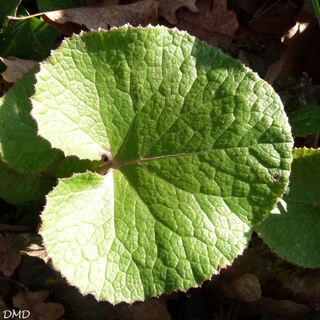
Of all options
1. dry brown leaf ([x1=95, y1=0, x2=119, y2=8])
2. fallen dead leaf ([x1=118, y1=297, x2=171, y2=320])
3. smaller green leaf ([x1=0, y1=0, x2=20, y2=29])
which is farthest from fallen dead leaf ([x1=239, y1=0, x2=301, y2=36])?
fallen dead leaf ([x1=118, y1=297, x2=171, y2=320])

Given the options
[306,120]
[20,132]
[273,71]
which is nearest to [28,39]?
[20,132]

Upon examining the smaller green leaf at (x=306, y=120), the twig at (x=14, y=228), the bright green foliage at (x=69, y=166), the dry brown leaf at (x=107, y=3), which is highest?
the dry brown leaf at (x=107, y=3)

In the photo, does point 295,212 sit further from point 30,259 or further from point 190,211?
point 30,259

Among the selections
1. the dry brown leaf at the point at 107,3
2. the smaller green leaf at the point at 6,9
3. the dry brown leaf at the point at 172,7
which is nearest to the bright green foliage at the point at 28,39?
the smaller green leaf at the point at 6,9

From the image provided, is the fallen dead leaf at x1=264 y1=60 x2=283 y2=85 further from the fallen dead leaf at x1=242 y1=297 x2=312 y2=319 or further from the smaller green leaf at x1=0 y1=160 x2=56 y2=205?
the smaller green leaf at x1=0 y1=160 x2=56 y2=205

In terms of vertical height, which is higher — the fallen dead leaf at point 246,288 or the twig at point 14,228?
the fallen dead leaf at point 246,288

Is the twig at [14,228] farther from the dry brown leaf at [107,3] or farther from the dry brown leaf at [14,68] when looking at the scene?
the dry brown leaf at [107,3]
